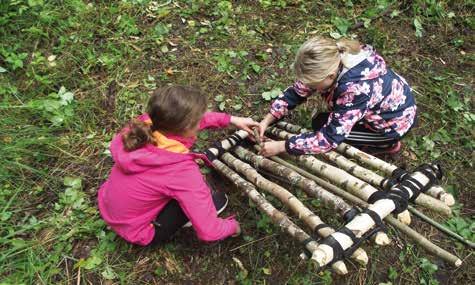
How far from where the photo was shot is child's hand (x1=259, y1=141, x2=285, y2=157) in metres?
2.71

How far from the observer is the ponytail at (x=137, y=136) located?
78.4 inches

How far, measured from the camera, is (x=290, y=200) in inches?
91.0

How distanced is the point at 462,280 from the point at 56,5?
167 inches

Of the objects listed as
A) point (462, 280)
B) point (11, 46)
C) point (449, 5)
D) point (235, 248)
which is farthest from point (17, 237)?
point (449, 5)

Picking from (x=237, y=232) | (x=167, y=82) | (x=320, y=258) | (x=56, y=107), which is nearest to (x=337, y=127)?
(x=237, y=232)

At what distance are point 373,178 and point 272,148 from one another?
0.70 meters

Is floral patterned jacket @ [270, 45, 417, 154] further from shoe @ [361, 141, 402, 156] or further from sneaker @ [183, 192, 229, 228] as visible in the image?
sneaker @ [183, 192, 229, 228]

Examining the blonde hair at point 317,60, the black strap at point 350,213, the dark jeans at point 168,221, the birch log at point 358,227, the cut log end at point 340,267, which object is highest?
the blonde hair at point 317,60

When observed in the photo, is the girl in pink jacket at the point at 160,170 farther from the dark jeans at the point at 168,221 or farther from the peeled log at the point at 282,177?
the peeled log at the point at 282,177

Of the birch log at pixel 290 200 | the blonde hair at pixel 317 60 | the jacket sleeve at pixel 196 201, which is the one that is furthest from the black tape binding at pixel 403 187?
the jacket sleeve at pixel 196 201

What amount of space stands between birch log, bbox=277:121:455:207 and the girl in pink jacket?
1.07 m

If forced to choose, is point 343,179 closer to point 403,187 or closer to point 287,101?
point 403,187

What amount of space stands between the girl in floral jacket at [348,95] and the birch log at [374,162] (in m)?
0.18

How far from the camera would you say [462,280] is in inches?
103
